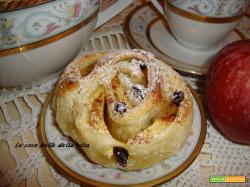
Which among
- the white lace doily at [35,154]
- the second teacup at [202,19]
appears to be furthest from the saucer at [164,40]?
the white lace doily at [35,154]

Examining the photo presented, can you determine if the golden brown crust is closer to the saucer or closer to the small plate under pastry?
the small plate under pastry

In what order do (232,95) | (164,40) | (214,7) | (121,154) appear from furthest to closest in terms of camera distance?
1. (164,40)
2. (214,7)
3. (232,95)
4. (121,154)

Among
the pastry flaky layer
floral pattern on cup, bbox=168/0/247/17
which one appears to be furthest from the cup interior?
the pastry flaky layer

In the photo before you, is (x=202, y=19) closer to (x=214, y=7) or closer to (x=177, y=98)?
(x=214, y=7)

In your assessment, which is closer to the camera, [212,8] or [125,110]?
[125,110]

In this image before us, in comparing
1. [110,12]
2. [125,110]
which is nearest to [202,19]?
[110,12]

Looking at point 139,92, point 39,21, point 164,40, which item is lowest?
point 164,40

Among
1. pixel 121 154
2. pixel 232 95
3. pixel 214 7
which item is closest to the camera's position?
pixel 121 154
